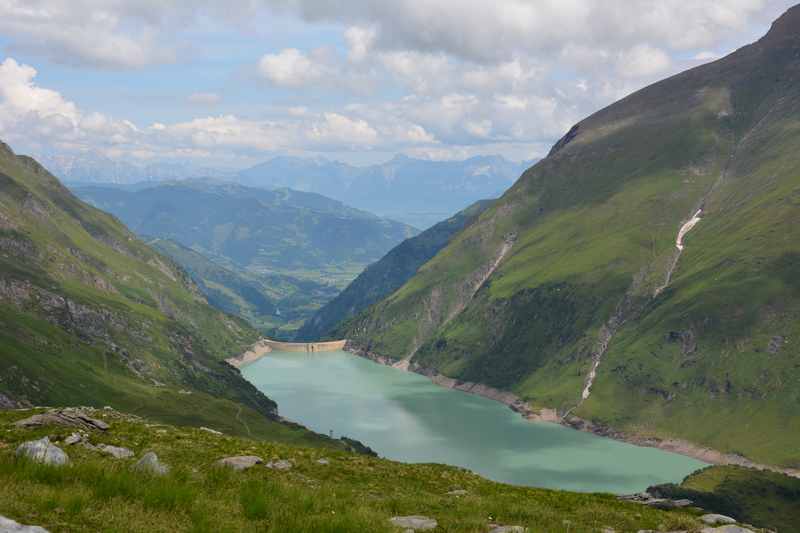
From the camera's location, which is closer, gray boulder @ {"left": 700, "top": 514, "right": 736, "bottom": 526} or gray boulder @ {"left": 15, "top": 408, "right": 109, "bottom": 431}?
gray boulder @ {"left": 700, "top": 514, "right": 736, "bottom": 526}

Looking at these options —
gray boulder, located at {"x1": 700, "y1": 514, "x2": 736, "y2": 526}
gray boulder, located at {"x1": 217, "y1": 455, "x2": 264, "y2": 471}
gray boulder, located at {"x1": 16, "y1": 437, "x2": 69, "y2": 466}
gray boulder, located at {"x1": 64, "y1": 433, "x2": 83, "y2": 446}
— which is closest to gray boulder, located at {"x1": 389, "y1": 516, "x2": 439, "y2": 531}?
gray boulder, located at {"x1": 16, "y1": 437, "x2": 69, "y2": 466}

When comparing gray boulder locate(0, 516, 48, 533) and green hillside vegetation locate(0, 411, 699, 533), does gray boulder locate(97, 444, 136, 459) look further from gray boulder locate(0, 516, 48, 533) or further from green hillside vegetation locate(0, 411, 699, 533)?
gray boulder locate(0, 516, 48, 533)

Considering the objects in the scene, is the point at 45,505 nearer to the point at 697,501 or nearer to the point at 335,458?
the point at 335,458

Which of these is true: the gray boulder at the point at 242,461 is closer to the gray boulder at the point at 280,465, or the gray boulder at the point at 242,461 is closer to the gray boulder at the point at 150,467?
the gray boulder at the point at 280,465

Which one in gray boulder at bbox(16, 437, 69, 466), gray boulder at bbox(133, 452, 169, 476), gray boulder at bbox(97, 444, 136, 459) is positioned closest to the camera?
gray boulder at bbox(16, 437, 69, 466)

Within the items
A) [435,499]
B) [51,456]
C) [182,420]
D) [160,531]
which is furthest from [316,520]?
[182,420]

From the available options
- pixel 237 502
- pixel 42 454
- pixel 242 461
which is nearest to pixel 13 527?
pixel 42 454
